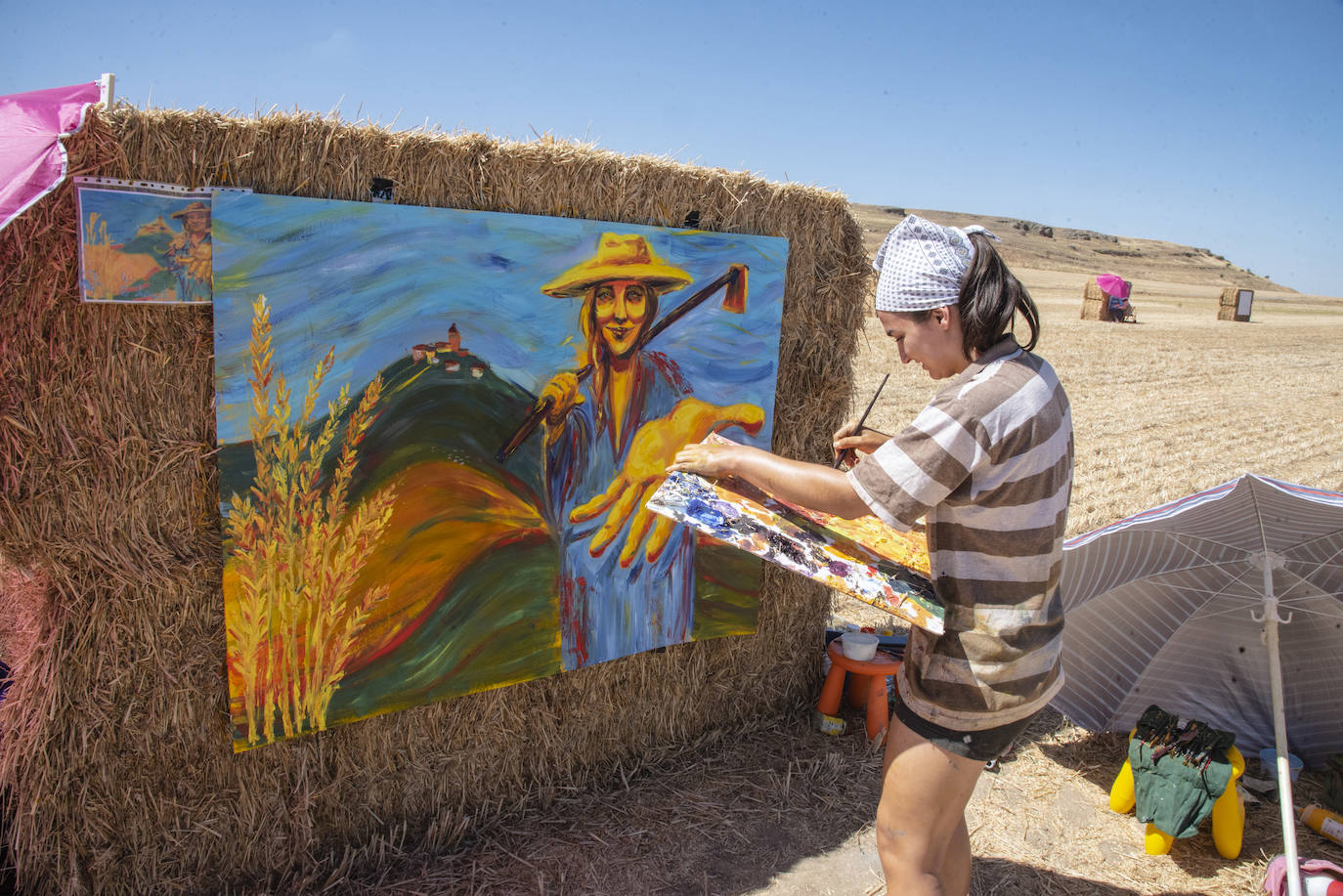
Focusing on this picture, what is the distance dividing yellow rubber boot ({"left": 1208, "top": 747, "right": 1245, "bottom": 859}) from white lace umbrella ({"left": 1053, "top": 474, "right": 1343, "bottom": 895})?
0.31 metres

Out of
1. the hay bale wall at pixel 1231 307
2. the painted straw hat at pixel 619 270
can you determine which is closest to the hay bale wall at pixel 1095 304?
the hay bale wall at pixel 1231 307

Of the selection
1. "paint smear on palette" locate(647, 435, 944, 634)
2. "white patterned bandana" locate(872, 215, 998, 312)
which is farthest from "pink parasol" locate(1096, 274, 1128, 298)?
"white patterned bandana" locate(872, 215, 998, 312)

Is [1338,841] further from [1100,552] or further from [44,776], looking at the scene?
[44,776]

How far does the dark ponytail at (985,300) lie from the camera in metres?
1.89

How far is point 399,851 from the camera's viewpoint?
2.98 metres

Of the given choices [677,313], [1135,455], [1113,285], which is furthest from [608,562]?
[1113,285]

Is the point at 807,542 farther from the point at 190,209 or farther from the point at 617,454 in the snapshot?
the point at 190,209

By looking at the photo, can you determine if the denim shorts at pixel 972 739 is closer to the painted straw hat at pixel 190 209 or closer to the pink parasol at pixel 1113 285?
the painted straw hat at pixel 190 209

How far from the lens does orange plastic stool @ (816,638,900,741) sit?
3950mm

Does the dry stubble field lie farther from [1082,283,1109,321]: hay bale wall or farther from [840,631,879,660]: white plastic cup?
[1082,283,1109,321]: hay bale wall

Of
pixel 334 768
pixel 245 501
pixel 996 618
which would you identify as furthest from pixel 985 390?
pixel 334 768

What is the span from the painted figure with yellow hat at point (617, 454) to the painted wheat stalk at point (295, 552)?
714 mm

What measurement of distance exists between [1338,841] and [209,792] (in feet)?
13.9

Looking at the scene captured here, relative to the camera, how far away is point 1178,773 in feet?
10.8
